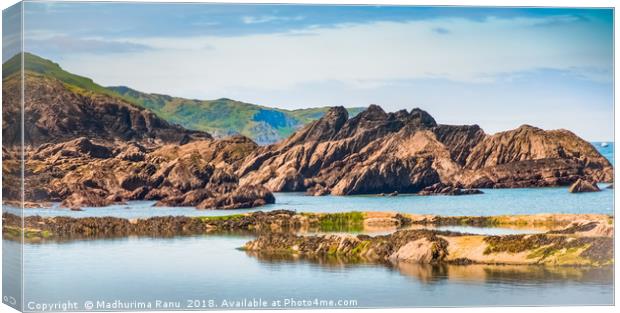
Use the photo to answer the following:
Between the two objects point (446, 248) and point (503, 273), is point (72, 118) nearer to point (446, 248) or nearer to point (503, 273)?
point (446, 248)

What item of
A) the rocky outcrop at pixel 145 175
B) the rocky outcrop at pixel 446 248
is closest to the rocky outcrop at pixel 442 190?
the rocky outcrop at pixel 446 248

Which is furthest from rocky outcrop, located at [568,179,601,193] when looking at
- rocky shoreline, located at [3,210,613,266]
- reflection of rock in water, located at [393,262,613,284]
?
reflection of rock in water, located at [393,262,613,284]

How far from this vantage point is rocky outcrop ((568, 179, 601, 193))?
89.9 ft

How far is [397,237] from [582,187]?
3370 millimetres

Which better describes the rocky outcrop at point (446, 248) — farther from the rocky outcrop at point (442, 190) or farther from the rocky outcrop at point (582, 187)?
the rocky outcrop at point (582, 187)

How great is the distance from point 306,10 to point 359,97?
5.77 ft

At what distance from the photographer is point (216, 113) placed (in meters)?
27.0

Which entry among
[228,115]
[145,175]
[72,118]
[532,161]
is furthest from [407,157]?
[72,118]

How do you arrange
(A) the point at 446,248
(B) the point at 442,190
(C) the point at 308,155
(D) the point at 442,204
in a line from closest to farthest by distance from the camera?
(A) the point at 446,248
(D) the point at 442,204
(B) the point at 442,190
(C) the point at 308,155

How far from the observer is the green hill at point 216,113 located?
2652 centimetres

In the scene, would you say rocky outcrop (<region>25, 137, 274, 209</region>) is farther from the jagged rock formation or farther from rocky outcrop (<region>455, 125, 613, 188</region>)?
rocky outcrop (<region>455, 125, 613, 188</region>)

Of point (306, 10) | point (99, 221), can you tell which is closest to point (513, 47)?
point (306, 10)

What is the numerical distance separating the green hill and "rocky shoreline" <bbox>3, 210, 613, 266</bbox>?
1470 mm

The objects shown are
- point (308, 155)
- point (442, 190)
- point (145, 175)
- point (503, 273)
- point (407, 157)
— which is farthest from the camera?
point (308, 155)
